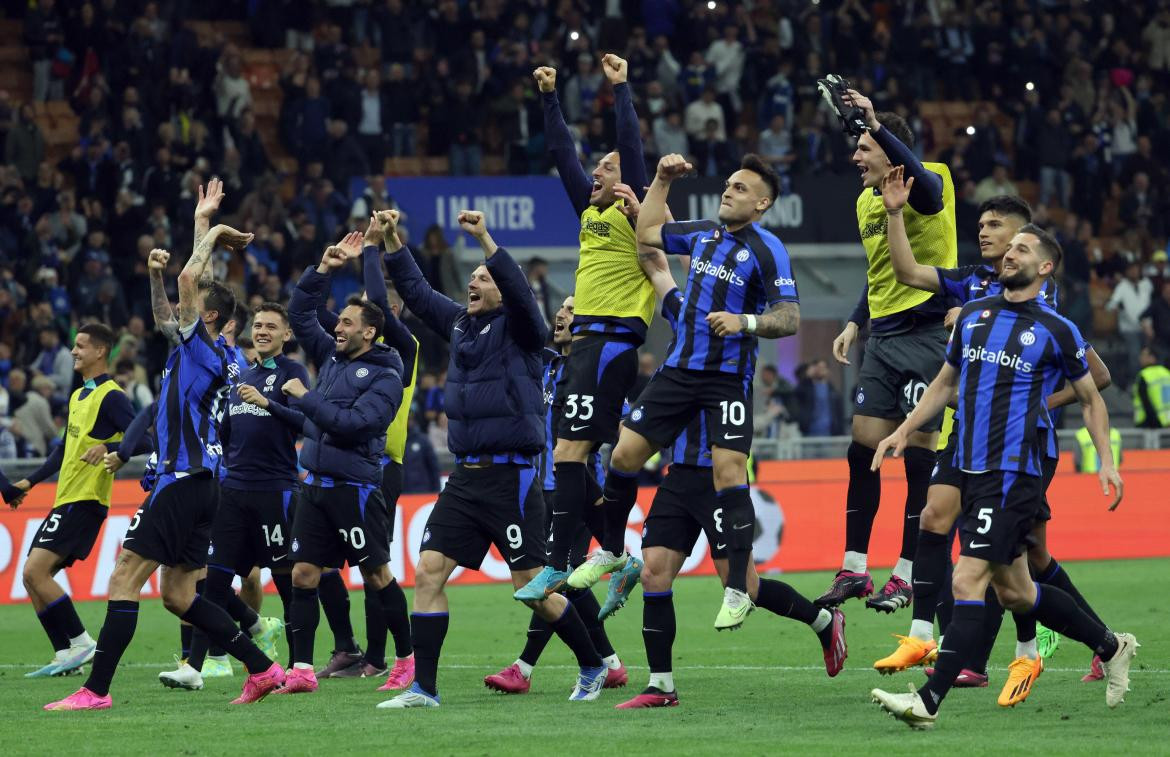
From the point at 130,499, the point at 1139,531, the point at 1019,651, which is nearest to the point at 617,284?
the point at 1019,651

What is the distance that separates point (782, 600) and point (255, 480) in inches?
149

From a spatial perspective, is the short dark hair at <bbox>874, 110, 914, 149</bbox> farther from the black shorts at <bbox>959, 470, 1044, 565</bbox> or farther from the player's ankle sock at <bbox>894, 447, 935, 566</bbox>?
the black shorts at <bbox>959, 470, 1044, 565</bbox>

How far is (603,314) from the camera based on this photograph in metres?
11.5

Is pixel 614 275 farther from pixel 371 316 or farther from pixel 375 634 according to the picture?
pixel 375 634

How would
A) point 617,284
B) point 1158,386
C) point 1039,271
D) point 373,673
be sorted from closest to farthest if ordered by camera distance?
point 1039,271, point 617,284, point 373,673, point 1158,386

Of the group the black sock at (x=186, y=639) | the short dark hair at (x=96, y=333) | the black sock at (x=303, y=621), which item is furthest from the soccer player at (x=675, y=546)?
the short dark hair at (x=96, y=333)

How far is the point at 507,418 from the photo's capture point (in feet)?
35.5

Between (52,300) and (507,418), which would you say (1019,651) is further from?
(52,300)

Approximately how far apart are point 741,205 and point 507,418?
182 centimetres

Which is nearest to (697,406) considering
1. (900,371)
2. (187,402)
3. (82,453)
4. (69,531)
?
(900,371)

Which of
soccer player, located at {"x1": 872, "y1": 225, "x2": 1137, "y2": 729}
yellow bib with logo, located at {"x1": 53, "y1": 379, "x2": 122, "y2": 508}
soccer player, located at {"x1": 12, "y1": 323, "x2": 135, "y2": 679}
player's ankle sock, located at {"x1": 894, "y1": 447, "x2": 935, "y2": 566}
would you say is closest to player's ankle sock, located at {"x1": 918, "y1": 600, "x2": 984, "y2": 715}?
soccer player, located at {"x1": 872, "y1": 225, "x2": 1137, "y2": 729}

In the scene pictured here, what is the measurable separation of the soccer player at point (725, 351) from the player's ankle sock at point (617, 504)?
194mm

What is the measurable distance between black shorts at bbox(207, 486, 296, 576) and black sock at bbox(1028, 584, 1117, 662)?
4.98 meters

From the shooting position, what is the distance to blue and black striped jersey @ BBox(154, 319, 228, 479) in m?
11.3
